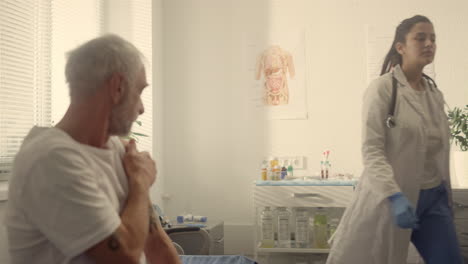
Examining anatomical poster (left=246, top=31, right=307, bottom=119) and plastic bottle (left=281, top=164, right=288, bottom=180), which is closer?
plastic bottle (left=281, top=164, right=288, bottom=180)

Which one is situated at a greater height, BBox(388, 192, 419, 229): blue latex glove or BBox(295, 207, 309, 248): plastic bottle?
BBox(388, 192, 419, 229): blue latex glove

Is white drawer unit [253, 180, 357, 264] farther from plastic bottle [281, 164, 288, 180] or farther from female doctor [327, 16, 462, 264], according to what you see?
female doctor [327, 16, 462, 264]

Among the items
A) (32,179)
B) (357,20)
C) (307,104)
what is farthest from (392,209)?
(357,20)

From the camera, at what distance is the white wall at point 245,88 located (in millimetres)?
3754

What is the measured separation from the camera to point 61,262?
38.3 inches

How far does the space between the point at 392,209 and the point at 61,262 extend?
1152 mm

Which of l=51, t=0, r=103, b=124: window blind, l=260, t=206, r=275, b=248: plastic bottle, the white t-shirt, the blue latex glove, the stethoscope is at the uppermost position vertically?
l=51, t=0, r=103, b=124: window blind

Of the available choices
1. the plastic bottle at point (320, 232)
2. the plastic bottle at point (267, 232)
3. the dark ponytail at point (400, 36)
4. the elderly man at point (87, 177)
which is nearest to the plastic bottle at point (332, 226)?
the plastic bottle at point (320, 232)

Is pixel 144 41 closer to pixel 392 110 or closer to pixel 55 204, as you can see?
pixel 392 110

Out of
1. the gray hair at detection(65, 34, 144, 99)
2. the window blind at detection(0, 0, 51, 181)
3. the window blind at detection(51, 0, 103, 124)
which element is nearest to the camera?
the gray hair at detection(65, 34, 144, 99)

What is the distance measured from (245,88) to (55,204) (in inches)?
125

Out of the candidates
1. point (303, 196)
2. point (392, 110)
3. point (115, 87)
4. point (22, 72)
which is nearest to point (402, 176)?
point (392, 110)

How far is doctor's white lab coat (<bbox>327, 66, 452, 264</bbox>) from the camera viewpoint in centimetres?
167

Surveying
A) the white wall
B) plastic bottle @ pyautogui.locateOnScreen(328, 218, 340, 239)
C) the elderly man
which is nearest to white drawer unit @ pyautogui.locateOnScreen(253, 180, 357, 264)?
plastic bottle @ pyautogui.locateOnScreen(328, 218, 340, 239)
